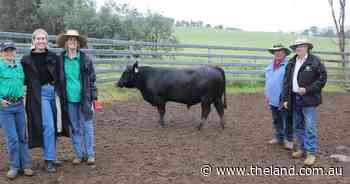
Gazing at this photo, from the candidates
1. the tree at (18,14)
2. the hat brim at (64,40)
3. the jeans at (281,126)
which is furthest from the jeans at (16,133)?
the tree at (18,14)

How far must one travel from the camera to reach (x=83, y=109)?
5301 mm

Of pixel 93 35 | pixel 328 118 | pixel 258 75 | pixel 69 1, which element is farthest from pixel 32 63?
pixel 69 1

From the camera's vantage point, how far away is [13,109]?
15.8ft

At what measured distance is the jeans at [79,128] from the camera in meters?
5.33

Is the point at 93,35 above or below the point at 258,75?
above

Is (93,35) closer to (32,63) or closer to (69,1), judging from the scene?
(69,1)

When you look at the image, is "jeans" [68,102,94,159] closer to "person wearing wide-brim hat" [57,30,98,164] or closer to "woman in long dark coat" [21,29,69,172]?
"person wearing wide-brim hat" [57,30,98,164]

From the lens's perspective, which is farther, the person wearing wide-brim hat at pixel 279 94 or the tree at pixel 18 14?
the tree at pixel 18 14

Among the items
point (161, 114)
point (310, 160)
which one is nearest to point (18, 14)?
point (161, 114)

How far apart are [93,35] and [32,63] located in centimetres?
1483

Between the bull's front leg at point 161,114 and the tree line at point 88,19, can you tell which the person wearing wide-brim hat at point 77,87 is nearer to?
the bull's front leg at point 161,114

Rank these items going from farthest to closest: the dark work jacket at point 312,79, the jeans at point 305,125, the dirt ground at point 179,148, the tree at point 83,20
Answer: the tree at point 83,20
the jeans at point 305,125
the dark work jacket at point 312,79
the dirt ground at point 179,148

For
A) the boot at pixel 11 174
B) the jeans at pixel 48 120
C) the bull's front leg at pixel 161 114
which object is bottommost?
the boot at pixel 11 174

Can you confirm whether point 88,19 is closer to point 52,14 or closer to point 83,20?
point 83,20
